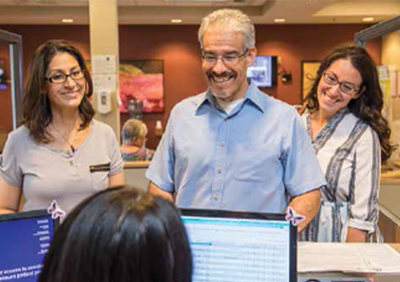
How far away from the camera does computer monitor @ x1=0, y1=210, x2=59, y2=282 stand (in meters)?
1.00

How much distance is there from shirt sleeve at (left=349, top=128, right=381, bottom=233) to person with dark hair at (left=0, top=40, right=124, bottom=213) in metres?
0.91

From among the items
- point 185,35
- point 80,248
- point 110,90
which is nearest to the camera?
point 80,248

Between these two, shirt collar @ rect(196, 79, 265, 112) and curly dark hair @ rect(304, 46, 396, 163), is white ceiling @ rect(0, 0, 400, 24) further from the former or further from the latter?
shirt collar @ rect(196, 79, 265, 112)

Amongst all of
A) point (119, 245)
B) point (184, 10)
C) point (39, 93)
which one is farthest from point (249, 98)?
point (184, 10)

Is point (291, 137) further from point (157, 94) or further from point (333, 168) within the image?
point (157, 94)

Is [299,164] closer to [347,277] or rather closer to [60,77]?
[347,277]

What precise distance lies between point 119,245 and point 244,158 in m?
0.94

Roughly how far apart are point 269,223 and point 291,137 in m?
0.51

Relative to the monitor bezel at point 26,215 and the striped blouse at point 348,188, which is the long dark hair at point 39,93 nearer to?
the monitor bezel at point 26,215

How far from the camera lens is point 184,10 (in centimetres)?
670

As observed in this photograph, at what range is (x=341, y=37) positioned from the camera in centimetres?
778

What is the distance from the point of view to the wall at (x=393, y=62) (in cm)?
567

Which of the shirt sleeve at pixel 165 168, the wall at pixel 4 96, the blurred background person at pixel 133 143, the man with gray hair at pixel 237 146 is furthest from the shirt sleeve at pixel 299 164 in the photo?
the wall at pixel 4 96

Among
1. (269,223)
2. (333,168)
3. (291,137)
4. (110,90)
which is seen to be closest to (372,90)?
(333,168)
